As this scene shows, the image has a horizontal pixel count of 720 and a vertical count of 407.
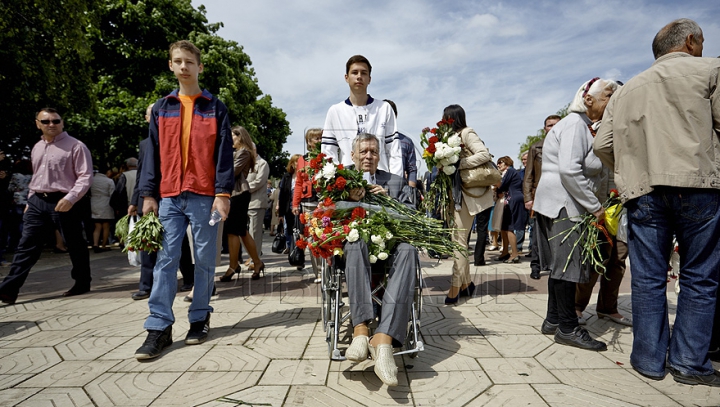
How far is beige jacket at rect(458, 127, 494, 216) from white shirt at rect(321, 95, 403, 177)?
3.28ft

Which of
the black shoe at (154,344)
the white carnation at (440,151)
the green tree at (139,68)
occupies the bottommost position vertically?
the black shoe at (154,344)

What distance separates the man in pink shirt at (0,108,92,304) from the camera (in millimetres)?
4695

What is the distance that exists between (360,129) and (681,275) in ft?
8.88

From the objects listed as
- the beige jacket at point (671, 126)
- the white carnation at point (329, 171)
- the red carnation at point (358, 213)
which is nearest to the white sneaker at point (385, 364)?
the red carnation at point (358, 213)

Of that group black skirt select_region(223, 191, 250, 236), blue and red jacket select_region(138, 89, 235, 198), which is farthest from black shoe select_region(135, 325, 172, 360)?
black skirt select_region(223, 191, 250, 236)

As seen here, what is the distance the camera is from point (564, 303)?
10.5 ft

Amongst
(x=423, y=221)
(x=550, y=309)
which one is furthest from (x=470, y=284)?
(x=423, y=221)

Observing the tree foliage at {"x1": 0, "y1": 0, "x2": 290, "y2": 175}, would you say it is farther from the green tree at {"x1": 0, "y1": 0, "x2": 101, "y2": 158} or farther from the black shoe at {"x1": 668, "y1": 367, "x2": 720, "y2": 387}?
the black shoe at {"x1": 668, "y1": 367, "x2": 720, "y2": 387}

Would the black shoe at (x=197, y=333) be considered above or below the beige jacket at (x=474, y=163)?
below

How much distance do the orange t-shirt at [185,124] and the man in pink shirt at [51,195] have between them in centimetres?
253

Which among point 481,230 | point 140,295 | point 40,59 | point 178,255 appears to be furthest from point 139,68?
point 178,255

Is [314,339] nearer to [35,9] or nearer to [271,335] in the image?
[271,335]

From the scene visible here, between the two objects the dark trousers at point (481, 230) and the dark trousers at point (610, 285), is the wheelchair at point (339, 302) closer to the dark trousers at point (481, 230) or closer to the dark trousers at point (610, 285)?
the dark trousers at point (610, 285)

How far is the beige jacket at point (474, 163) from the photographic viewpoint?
4.48 metres
